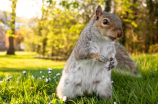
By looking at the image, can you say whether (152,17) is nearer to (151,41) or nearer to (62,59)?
(151,41)

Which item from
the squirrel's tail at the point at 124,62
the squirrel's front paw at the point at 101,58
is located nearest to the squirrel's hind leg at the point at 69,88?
the squirrel's front paw at the point at 101,58

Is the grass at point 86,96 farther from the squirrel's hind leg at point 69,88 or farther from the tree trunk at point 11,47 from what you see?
the tree trunk at point 11,47

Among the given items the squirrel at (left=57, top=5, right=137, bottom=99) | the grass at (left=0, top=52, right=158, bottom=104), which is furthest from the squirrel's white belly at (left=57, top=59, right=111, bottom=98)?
the grass at (left=0, top=52, right=158, bottom=104)

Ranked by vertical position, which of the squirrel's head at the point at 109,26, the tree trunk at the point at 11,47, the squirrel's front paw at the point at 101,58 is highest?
the squirrel's head at the point at 109,26

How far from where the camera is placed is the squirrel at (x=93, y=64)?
1954mm

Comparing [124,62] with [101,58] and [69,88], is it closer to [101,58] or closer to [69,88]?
[101,58]

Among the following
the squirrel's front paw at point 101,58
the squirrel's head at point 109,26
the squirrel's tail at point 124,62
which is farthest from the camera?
the squirrel's tail at point 124,62

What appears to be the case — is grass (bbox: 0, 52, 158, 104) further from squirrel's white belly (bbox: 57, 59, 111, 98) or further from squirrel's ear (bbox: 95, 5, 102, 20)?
squirrel's ear (bbox: 95, 5, 102, 20)

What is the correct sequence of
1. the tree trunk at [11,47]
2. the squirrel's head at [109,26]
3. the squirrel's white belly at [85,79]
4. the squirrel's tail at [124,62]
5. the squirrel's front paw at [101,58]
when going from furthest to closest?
the tree trunk at [11,47] → the squirrel's tail at [124,62] → the squirrel's white belly at [85,79] → the squirrel's front paw at [101,58] → the squirrel's head at [109,26]

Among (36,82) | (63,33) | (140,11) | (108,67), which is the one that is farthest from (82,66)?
(63,33)

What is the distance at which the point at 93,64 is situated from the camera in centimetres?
206

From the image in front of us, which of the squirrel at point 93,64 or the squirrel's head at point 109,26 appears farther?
the squirrel at point 93,64

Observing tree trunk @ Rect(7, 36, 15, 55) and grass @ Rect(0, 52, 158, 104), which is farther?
tree trunk @ Rect(7, 36, 15, 55)

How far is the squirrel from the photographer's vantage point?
6.41 ft
